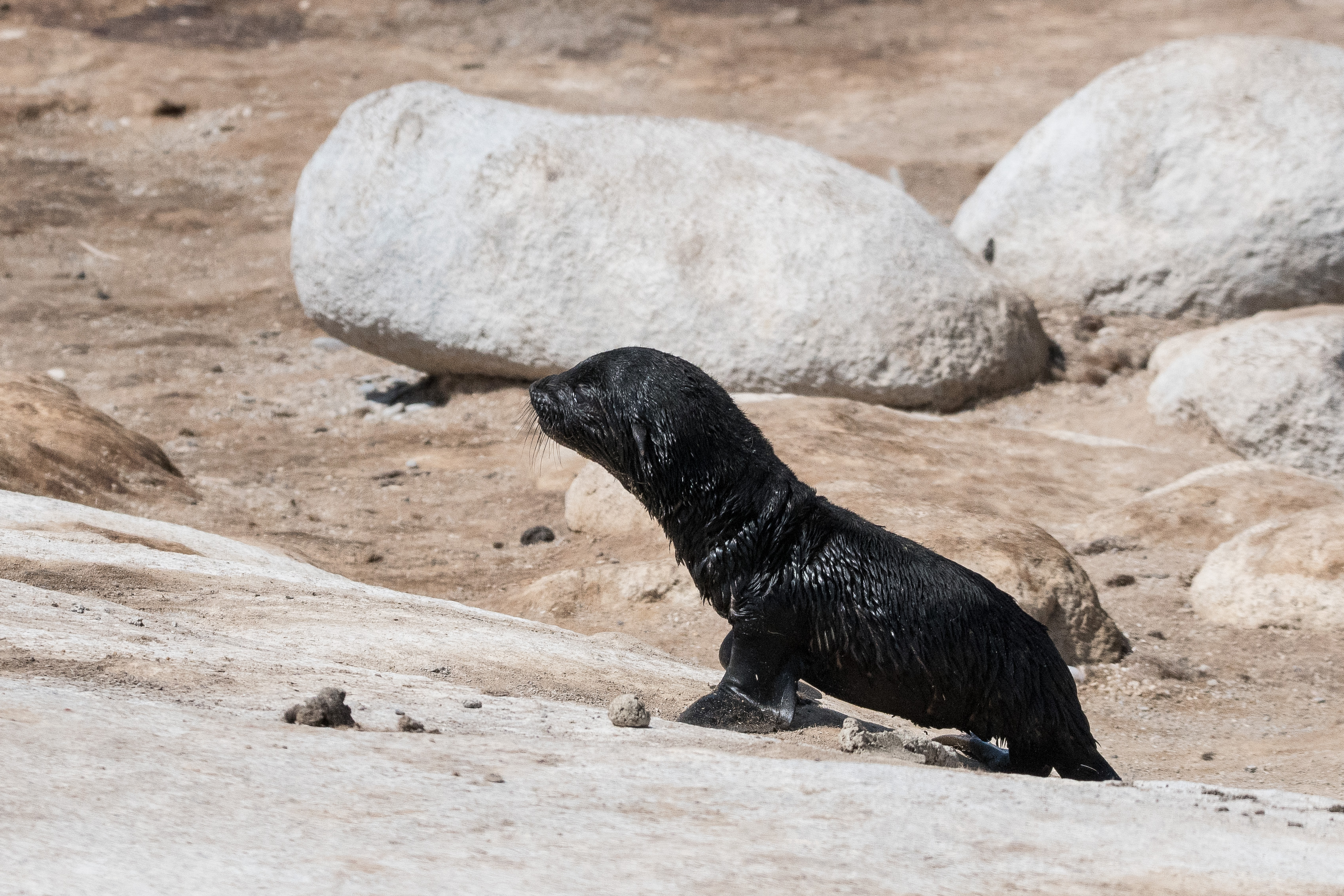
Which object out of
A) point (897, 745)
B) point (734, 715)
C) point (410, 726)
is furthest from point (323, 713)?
point (897, 745)

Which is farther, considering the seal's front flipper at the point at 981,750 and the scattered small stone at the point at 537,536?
the scattered small stone at the point at 537,536

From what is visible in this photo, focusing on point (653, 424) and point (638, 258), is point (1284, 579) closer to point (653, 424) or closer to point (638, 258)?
point (653, 424)

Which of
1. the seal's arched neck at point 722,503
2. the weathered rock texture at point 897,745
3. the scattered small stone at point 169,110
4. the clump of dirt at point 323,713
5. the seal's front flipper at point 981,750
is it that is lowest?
the seal's front flipper at point 981,750

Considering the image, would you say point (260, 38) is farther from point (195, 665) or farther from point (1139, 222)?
point (195, 665)

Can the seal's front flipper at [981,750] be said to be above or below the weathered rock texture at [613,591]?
above

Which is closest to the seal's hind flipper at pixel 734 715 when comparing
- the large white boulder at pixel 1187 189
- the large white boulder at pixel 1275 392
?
the large white boulder at pixel 1275 392

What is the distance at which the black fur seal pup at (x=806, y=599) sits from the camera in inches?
169

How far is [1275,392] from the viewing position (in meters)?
9.73

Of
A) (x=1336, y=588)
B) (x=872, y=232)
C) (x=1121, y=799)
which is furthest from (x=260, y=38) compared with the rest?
(x=1121, y=799)

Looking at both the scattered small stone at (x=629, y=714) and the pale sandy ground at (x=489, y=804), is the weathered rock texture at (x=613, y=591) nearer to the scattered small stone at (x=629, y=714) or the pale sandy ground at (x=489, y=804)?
the pale sandy ground at (x=489, y=804)

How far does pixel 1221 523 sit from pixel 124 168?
640 inches

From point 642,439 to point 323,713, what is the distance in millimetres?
1386

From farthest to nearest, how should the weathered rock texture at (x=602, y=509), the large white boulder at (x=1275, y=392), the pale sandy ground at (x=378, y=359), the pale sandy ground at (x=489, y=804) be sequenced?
the large white boulder at (x=1275, y=392), the weathered rock texture at (x=602, y=509), the pale sandy ground at (x=378, y=359), the pale sandy ground at (x=489, y=804)

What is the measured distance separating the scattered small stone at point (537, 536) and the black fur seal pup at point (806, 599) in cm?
452
